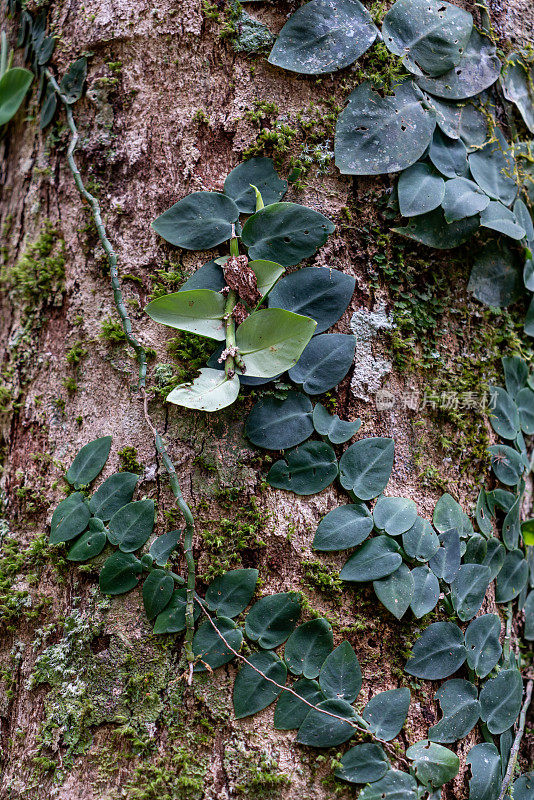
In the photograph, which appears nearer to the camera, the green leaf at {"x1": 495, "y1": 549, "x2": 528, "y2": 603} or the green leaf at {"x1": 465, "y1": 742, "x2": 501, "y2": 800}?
the green leaf at {"x1": 465, "y1": 742, "x2": 501, "y2": 800}

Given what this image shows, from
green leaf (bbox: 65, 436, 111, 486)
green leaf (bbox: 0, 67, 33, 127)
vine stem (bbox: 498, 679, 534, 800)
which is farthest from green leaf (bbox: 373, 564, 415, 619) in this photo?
green leaf (bbox: 0, 67, 33, 127)

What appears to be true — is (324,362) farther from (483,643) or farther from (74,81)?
(74,81)

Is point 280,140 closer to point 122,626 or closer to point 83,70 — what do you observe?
point 83,70

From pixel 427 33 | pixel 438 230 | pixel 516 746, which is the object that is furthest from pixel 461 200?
pixel 516 746

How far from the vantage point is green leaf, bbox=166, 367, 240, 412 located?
93cm

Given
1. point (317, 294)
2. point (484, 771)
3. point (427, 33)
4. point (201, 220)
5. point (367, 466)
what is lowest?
point (484, 771)

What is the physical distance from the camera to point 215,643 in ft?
3.00

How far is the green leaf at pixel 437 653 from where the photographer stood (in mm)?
977

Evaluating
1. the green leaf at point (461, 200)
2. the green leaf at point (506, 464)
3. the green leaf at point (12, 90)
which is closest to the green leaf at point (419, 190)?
the green leaf at point (461, 200)

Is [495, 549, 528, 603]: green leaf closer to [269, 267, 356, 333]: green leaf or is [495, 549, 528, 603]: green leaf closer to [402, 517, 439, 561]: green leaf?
[402, 517, 439, 561]: green leaf

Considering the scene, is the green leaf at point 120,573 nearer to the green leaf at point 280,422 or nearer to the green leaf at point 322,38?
the green leaf at point 280,422

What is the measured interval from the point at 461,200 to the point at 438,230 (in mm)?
74

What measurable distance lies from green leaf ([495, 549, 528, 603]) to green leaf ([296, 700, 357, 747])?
1.48 ft

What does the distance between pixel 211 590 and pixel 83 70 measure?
3.57 ft
